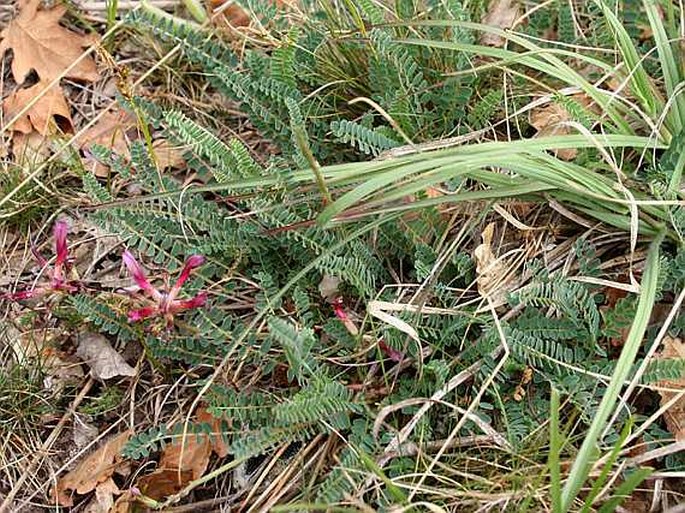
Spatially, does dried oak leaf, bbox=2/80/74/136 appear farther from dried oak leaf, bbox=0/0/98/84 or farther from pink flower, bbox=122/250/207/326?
pink flower, bbox=122/250/207/326

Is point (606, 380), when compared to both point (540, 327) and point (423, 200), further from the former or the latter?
point (423, 200)

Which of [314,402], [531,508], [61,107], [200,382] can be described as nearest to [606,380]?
[531,508]

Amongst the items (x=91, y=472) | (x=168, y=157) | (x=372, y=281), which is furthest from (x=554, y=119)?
(x=91, y=472)

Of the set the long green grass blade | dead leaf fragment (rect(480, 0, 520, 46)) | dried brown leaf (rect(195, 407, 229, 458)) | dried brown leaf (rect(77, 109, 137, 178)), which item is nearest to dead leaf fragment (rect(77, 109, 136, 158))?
dried brown leaf (rect(77, 109, 137, 178))

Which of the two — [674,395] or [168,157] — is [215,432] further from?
[674,395]

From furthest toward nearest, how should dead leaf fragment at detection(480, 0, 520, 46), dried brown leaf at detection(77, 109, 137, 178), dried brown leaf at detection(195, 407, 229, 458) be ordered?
dried brown leaf at detection(77, 109, 137, 178) < dead leaf fragment at detection(480, 0, 520, 46) < dried brown leaf at detection(195, 407, 229, 458)

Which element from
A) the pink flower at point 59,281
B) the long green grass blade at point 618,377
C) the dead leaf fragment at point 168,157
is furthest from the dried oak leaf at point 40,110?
the long green grass blade at point 618,377

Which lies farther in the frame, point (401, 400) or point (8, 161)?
point (8, 161)

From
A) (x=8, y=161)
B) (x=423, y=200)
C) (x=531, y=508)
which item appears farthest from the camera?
(x=8, y=161)
